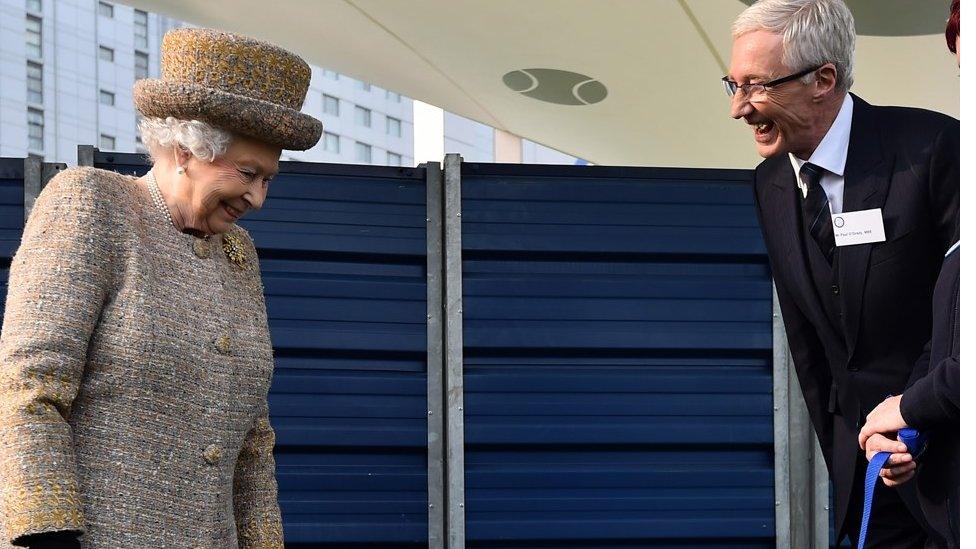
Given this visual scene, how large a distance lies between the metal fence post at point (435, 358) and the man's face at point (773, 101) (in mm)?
2140

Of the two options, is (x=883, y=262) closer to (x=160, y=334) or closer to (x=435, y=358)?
(x=160, y=334)

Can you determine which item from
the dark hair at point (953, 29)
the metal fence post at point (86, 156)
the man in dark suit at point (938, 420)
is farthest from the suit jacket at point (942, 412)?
the metal fence post at point (86, 156)

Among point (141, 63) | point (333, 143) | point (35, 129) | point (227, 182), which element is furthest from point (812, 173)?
point (333, 143)

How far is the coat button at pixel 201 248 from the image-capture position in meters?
2.37

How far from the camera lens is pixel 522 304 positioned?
4688 mm

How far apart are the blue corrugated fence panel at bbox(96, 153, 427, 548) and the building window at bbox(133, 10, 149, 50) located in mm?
66238

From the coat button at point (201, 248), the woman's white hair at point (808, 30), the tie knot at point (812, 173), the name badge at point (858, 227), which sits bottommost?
the coat button at point (201, 248)

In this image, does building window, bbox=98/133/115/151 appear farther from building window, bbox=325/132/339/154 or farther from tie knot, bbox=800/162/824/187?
tie knot, bbox=800/162/824/187

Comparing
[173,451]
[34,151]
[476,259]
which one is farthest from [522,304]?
[34,151]

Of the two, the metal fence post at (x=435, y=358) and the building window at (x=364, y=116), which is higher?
the building window at (x=364, y=116)

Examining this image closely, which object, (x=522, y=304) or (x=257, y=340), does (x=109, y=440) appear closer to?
(x=257, y=340)

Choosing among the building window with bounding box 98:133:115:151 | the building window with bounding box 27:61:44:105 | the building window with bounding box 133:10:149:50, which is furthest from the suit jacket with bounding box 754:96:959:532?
the building window with bounding box 133:10:149:50

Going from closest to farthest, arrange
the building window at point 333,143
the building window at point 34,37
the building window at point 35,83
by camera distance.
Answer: the building window at point 35,83 → the building window at point 34,37 → the building window at point 333,143

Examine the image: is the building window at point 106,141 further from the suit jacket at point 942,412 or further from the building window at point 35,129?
the suit jacket at point 942,412
